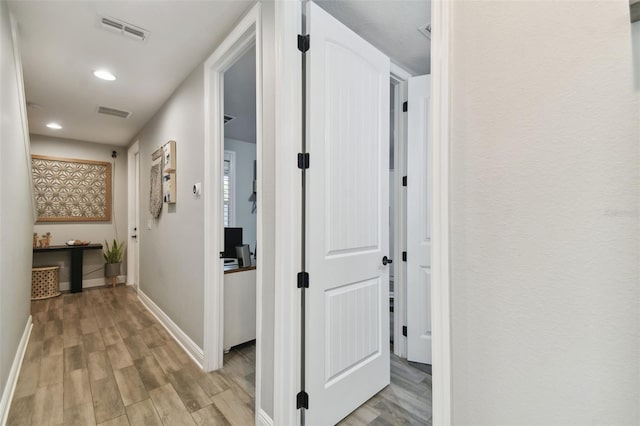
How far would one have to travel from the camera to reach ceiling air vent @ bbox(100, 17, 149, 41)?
6.15 feet

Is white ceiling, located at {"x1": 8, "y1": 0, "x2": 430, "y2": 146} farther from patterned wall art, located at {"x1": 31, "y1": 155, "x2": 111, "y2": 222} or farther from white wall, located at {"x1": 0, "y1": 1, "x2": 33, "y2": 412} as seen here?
patterned wall art, located at {"x1": 31, "y1": 155, "x2": 111, "y2": 222}

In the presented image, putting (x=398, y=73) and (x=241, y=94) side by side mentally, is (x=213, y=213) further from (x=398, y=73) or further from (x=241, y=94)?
(x=398, y=73)

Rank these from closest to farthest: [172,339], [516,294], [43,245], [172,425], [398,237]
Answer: [516,294]
[172,425]
[398,237]
[172,339]
[43,245]

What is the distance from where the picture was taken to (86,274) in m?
4.79

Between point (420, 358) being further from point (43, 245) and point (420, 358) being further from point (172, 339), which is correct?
point (43, 245)

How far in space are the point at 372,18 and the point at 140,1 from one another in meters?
1.42

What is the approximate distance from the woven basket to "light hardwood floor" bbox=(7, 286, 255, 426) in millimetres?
1273

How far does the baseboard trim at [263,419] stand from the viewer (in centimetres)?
149

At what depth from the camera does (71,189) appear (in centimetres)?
470

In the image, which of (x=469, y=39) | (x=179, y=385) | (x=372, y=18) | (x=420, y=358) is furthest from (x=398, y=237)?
(x=179, y=385)

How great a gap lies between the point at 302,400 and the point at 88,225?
5209 millimetres

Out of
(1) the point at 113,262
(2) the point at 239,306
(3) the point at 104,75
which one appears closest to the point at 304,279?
(2) the point at 239,306

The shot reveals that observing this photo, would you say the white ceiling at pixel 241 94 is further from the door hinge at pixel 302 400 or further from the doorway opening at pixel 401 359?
the door hinge at pixel 302 400

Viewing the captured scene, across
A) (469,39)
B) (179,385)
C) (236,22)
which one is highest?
(236,22)
